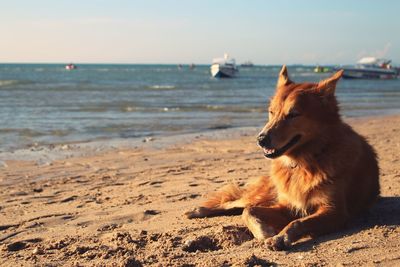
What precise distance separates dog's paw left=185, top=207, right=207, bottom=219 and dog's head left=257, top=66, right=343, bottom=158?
136 centimetres

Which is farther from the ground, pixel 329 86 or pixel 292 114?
pixel 329 86

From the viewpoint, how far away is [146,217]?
584cm

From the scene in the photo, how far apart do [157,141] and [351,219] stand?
850cm

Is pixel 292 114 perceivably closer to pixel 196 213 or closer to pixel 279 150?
pixel 279 150

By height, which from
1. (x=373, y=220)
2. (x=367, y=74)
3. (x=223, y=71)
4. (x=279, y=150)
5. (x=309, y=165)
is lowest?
(x=367, y=74)

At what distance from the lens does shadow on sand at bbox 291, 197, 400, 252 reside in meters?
4.37

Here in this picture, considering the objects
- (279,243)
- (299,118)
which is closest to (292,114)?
(299,118)

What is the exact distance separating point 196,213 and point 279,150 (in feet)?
4.92

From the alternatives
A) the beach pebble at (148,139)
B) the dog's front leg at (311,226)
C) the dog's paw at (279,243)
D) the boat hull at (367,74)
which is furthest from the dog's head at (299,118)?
the boat hull at (367,74)

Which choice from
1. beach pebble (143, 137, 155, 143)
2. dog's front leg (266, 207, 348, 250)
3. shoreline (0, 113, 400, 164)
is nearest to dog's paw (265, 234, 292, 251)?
dog's front leg (266, 207, 348, 250)

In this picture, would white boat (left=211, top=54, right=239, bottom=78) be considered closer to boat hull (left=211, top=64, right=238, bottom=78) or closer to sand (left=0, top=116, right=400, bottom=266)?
boat hull (left=211, top=64, right=238, bottom=78)

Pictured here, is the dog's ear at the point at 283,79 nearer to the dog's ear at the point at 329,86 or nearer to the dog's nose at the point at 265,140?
the dog's ear at the point at 329,86

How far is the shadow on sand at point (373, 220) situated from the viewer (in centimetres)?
437

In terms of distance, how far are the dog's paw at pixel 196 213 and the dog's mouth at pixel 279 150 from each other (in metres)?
1.36
